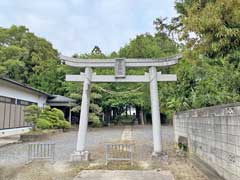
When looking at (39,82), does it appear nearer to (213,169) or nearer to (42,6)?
(42,6)

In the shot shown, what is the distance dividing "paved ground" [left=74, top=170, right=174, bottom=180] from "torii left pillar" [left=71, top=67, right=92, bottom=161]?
138cm

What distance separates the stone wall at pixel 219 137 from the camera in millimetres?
3752

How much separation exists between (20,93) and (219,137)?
15.7 metres

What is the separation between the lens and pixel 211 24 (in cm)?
525

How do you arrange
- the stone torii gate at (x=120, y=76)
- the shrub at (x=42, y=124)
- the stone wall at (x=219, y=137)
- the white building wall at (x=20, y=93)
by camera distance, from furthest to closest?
the shrub at (x=42, y=124) → the white building wall at (x=20, y=93) → the stone torii gate at (x=120, y=76) → the stone wall at (x=219, y=137)

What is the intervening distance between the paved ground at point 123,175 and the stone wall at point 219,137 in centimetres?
106

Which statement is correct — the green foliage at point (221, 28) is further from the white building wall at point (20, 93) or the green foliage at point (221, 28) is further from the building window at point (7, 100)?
the building window at point (7, 100)

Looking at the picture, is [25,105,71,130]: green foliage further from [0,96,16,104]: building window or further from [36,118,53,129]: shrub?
[0,96,16,104]: building window

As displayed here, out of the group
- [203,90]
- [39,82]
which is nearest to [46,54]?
[39,82]

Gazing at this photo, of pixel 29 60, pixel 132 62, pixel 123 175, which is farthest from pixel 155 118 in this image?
pixel 29 60

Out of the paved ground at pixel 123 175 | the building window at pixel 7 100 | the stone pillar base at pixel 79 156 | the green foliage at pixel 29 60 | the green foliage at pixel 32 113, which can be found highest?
the green foliage at pixel 29 60

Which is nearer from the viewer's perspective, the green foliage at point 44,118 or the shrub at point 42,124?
the green foliage at point 44,118

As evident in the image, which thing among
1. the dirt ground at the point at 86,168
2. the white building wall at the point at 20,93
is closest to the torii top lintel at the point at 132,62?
the dirt ground at the point at 86,168

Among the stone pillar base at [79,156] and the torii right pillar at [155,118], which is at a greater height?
the torii right pillar at [155,118]
